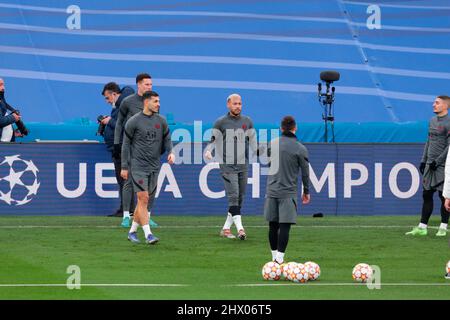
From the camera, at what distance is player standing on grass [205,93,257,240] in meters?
20.4

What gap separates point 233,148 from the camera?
67.0 feet

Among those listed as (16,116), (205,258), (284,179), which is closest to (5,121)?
(16,116)

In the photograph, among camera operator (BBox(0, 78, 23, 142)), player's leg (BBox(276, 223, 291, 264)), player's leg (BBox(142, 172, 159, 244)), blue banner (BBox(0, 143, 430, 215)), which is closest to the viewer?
player's leg (BBox(276, 223, 291, 264))

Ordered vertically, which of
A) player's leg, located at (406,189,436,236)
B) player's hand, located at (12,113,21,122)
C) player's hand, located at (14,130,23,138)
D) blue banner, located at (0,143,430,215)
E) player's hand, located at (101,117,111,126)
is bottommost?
player's leg, located at (406,189,436,236)

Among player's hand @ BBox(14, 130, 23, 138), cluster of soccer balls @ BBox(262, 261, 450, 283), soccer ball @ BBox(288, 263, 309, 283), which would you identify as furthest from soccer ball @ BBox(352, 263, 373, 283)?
player's hand @ BBox(14, 130, 23, 138)

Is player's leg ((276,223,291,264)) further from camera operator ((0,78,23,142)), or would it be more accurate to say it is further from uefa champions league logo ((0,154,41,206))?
camera operator ((0,78,23,142))

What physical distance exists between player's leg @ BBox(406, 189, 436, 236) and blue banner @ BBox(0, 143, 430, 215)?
155 inches

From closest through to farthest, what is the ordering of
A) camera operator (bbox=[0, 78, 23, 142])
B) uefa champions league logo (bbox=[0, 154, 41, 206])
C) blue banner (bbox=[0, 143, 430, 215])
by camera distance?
uefa champions league logo (bbox=[0, 154, 41, 206]) → blue banner (bbox=[0, 143, 430, 215]) → camera operator (bbox=[0, 78, 23, 142])

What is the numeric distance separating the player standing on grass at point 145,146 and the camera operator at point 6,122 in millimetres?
5464

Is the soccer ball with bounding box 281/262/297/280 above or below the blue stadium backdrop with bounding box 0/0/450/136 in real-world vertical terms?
below

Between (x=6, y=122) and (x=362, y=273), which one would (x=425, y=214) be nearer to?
(x=362, y=273)

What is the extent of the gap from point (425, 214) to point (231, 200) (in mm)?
3165

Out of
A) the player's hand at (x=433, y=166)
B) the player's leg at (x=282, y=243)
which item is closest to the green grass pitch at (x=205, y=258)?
the player's leg at (x=282, y=243)
